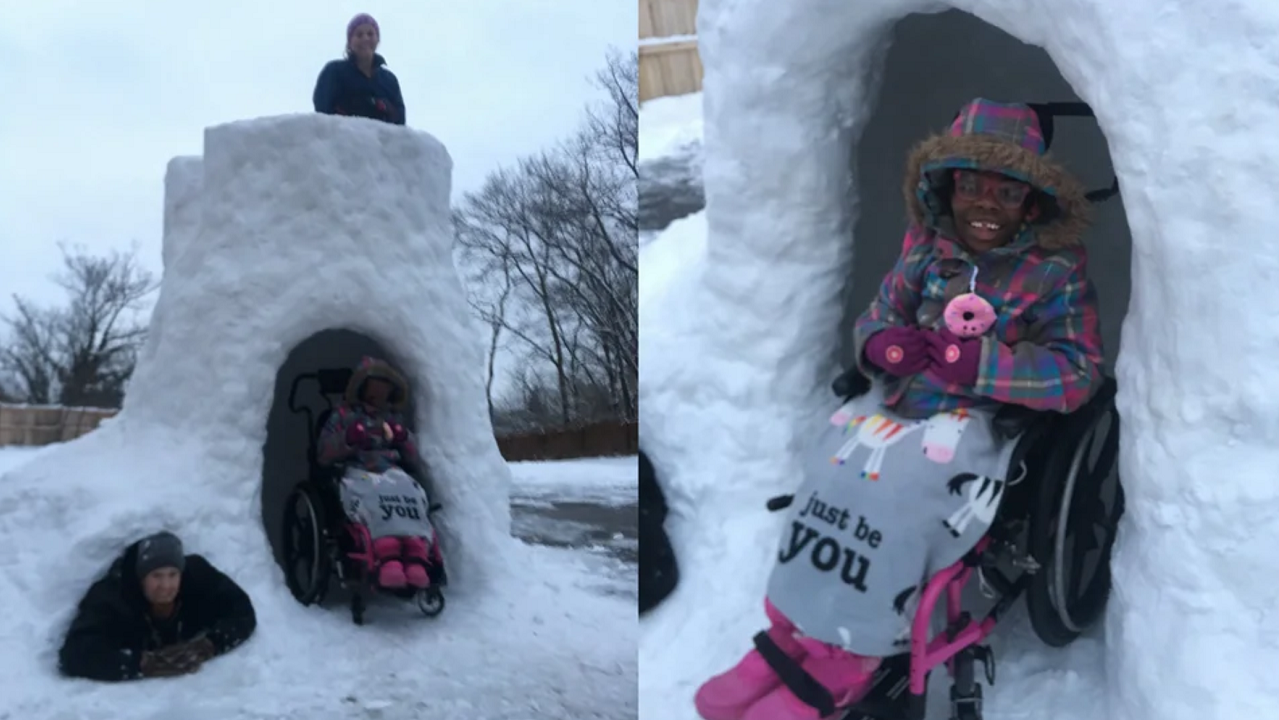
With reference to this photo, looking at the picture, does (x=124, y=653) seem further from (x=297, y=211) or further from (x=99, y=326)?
(x=297, y=211)

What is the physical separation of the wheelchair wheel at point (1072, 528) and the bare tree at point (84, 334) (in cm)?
109

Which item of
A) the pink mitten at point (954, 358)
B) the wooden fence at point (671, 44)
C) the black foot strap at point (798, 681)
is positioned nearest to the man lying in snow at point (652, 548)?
the black foot strap at point (798, 681)

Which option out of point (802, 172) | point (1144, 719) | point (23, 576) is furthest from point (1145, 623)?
point (23, 576)

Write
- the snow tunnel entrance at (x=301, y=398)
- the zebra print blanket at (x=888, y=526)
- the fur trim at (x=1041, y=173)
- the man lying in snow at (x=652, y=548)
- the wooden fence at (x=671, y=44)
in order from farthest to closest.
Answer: the wooden fence at (x=671, y=44), the man lying in snow at (x=652, y=548), the snow tunnel entrance at (x=301, y=398), the fur trim at (x=1041, y=173), the zebra print blanket at (x=888, y=526)

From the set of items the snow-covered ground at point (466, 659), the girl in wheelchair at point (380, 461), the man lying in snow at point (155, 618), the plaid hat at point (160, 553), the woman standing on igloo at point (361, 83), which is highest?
the woman standing on igloo at point (361, 83)

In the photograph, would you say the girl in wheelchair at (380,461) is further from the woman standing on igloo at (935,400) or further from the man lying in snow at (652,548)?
the woman standing on igloo at (935,400)

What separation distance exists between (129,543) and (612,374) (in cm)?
63

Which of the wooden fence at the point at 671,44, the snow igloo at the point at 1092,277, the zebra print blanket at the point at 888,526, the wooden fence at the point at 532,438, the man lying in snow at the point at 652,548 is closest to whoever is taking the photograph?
the snow igloo at the point at 1092,277

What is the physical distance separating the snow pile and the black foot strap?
0.68 ft

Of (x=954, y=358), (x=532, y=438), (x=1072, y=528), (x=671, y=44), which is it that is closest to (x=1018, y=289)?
(x=954, y=358)

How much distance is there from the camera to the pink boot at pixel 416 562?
137 centimetres

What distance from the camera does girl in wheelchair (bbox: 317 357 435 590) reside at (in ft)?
4.70

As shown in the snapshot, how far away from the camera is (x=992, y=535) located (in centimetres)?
130

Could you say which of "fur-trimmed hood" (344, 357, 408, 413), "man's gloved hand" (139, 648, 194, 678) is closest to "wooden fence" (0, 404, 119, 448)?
"man's gloved hand" (139, 648, 194, 678)
